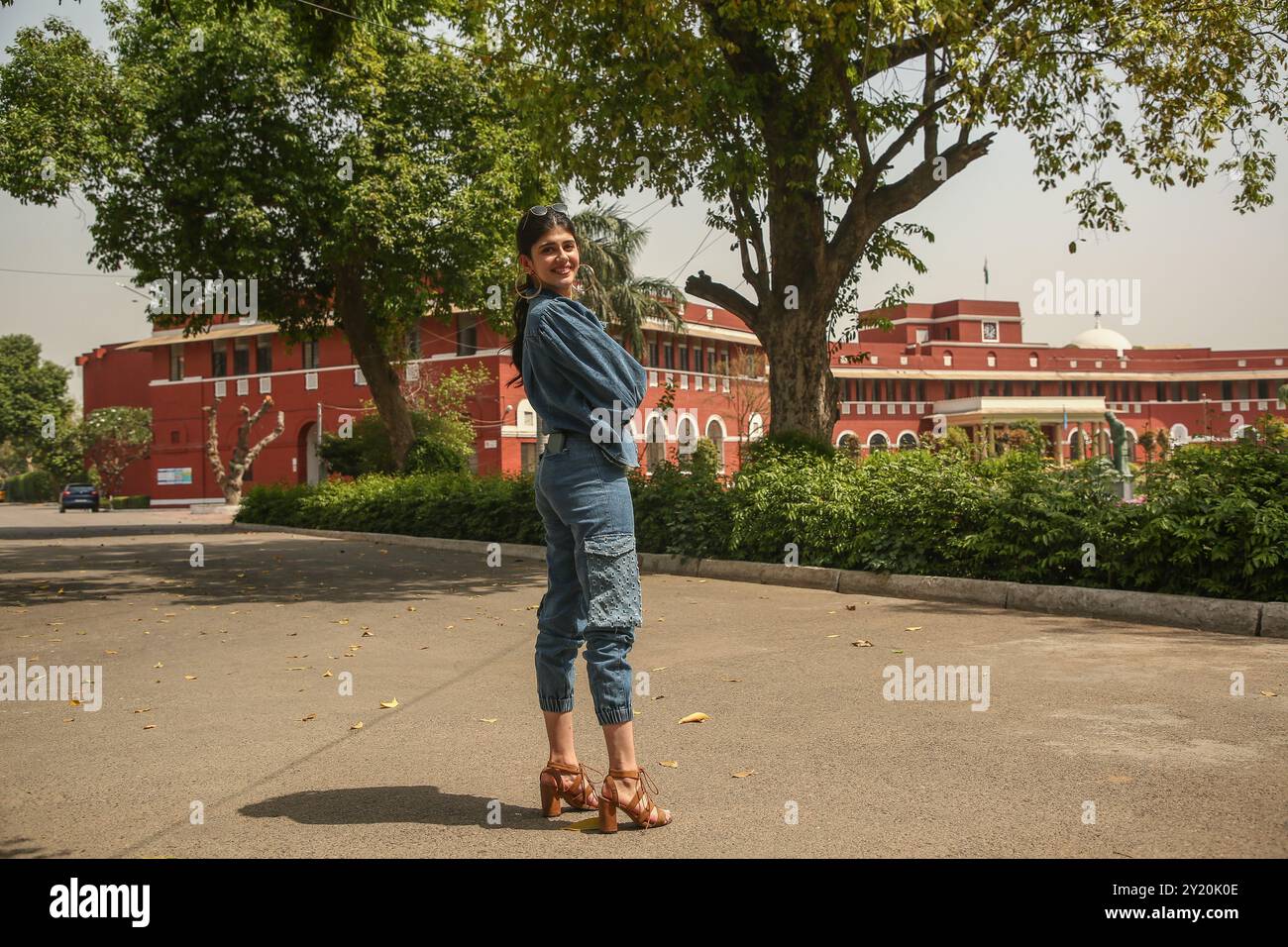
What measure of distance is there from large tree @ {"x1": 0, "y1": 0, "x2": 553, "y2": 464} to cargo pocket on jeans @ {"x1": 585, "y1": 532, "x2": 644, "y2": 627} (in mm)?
20306

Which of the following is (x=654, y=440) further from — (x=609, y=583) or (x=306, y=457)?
(x=609, y=583)

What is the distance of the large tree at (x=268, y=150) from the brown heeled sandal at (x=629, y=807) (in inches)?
810

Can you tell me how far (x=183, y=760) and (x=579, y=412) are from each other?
239 centimetres

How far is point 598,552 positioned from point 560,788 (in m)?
0.80

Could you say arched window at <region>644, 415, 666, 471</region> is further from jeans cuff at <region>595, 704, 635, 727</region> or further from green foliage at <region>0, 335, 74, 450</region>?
green foliage at <region>0, 335, 74, 450</region>

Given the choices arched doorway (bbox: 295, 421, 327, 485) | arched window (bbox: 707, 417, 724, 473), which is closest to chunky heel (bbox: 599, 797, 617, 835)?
arched doorway (bbox: 295, 421, 327, 485)


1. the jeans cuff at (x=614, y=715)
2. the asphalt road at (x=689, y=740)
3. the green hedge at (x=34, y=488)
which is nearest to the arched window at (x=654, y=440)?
the asphalt road at (x=689, y=740)

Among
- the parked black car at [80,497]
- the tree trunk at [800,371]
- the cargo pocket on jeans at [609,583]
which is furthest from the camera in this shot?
the parked black car at [80,497]

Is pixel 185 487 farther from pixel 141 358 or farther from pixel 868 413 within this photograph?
pixel 868 413

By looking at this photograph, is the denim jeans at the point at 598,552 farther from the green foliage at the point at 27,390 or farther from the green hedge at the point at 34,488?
the green foliage at the point at 27,390

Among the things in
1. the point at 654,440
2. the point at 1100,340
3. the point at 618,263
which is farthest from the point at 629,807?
the point at 1100,340

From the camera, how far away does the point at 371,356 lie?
26.6m

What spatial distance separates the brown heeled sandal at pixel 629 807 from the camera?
3.71 meters

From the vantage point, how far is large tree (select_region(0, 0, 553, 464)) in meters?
22.5
